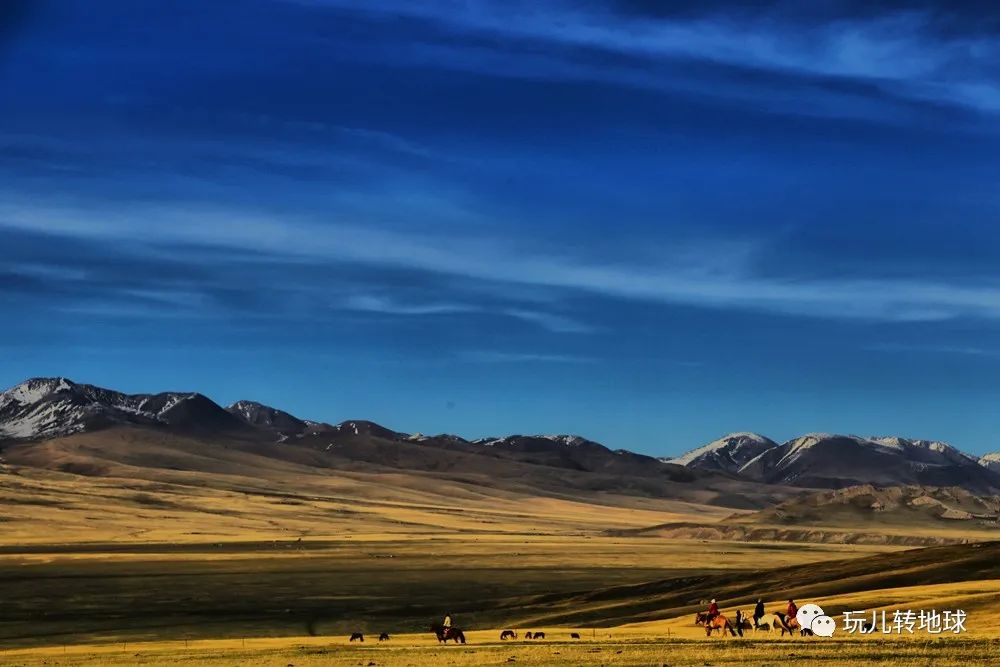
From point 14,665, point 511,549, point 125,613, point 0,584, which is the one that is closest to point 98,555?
point 0,584

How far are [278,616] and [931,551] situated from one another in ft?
201

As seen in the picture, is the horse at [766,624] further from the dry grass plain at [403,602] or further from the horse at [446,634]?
the horse at [446,634]

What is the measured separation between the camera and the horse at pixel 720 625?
52.6m

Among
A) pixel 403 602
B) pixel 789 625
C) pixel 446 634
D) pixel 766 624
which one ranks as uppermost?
pixel 789 625

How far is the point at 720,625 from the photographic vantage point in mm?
53688

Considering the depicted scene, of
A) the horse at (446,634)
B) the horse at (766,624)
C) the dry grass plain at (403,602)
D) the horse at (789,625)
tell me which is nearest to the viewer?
the dry grass plain at (403,602)

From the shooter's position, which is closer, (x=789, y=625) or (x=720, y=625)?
(x=789, y=625)

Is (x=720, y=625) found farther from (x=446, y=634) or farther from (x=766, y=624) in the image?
(x=446, y=634)

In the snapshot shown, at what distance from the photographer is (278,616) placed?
98562mm

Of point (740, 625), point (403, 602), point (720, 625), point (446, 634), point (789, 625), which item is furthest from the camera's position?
point (403, 602)

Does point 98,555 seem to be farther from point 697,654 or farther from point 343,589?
point 697,654

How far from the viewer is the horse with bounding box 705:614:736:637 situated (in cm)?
5262

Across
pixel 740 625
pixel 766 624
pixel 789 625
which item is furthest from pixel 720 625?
pixel 766 624

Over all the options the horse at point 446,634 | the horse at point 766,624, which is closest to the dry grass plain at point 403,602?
the horse at point 446,634
